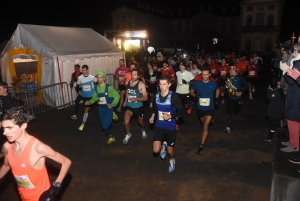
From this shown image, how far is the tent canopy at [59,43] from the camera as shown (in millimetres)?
11449

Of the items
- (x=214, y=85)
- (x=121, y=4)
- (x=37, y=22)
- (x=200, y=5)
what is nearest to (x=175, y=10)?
(x=200, y=5)

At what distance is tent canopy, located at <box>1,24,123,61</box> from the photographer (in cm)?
1145

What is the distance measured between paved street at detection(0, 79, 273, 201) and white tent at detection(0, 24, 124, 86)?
3522mm

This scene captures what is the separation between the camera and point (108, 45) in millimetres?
15469

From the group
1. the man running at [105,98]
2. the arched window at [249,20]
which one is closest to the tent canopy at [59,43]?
the man running at [105,98]

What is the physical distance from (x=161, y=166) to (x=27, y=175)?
3558mm

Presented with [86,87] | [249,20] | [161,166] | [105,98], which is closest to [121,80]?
[86,87]

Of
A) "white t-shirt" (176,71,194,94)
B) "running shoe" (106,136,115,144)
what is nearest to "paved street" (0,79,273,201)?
"running shoe" (106,136,115,144)

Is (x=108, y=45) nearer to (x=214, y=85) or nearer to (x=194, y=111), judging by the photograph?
(x=194, y=111)

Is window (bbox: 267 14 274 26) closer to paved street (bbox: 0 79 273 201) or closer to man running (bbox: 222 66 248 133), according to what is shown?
paved street (bbox: 0 79 273 201)

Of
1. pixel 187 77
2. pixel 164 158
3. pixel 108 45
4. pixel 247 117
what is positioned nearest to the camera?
pixel 164 158

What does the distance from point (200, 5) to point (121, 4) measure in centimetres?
2049

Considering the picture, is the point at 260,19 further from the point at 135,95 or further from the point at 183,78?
the point at 135,95

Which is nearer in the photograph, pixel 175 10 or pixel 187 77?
pixel 187 77
